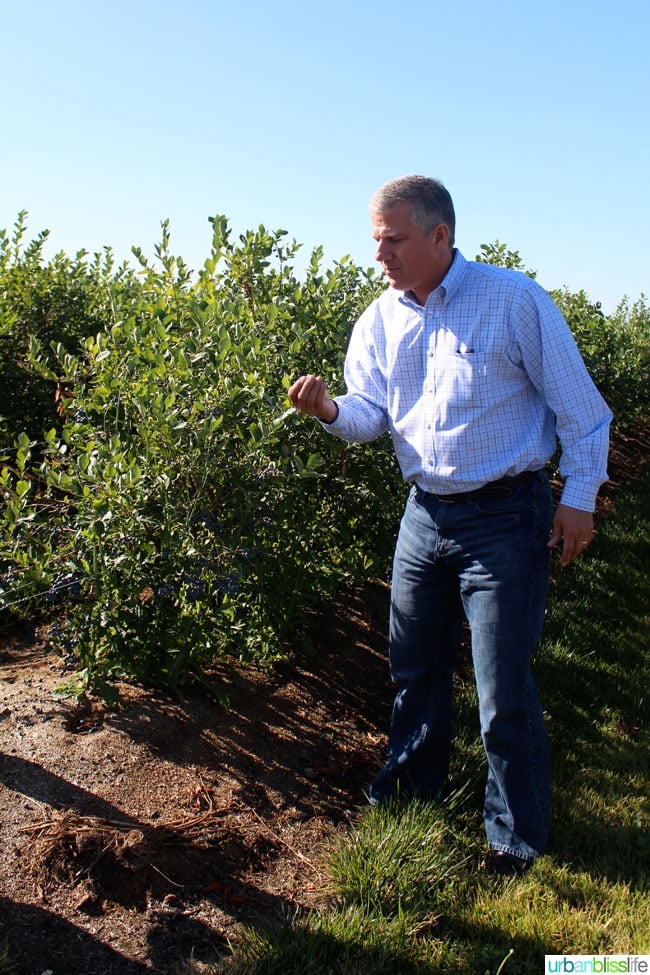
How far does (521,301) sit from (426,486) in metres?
0.64

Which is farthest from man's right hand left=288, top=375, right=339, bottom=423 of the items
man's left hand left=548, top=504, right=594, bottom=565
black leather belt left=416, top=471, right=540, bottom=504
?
man's left hand left=548, top=504, right=594, bottom=565

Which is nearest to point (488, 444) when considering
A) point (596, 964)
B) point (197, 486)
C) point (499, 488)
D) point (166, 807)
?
point (499, 488)

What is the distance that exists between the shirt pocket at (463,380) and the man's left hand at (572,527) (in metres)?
0.40

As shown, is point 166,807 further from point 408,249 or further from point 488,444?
Answer: point 408,249

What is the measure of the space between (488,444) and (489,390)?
16cm

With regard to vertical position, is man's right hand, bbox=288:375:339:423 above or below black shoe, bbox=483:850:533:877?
above

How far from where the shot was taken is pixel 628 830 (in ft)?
10.2

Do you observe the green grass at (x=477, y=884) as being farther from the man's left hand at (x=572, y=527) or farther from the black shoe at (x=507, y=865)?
the man's left hand at (x=572, y=527)

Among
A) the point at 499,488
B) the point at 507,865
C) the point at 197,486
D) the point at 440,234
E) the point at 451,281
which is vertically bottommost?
the point at 507,865

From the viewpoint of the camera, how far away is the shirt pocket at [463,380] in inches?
102

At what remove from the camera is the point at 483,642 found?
265 cm

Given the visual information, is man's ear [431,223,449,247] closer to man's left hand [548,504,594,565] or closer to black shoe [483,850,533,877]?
man's left hand [548,504,594,565]

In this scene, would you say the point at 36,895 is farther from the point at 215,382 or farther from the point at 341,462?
the point at 341,462

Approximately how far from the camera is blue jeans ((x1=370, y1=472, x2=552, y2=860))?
2613mm
